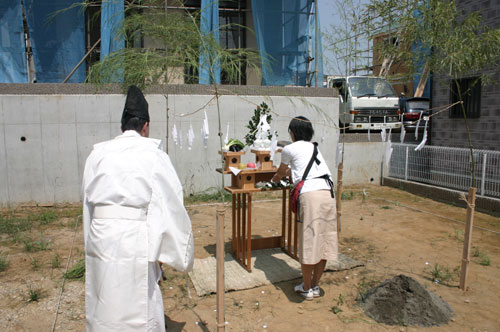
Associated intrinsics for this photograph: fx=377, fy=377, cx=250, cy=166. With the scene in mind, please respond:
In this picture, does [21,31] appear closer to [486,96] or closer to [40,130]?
[40,130]

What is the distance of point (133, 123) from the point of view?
2.49m

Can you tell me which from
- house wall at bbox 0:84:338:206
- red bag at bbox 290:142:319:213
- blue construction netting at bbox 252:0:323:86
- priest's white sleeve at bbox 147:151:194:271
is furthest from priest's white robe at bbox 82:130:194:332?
blue construction netting at bbox 252:0:323:86

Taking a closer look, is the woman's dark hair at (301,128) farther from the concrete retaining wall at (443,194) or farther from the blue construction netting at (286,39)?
the blue construction netting at (286,39)

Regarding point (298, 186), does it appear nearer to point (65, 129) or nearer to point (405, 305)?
point (405, 305)

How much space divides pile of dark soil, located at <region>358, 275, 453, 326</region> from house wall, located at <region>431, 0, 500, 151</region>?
5637 millimetres

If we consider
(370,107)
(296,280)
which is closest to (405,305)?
(296,280)

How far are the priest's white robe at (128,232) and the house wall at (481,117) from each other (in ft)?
24.1

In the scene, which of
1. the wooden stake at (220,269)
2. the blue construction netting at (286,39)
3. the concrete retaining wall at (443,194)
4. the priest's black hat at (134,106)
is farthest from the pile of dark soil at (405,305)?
the blue construction netting at (286,39)

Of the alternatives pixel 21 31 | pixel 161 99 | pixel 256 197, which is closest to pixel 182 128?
pixel 161 99

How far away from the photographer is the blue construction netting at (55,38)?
8.68m

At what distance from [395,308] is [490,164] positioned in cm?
542

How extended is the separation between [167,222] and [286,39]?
8797 millimetres

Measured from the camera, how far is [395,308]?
3535 millimetres

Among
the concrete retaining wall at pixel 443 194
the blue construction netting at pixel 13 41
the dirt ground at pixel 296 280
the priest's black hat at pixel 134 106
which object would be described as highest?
the blue construction netting at pixel 13 41
